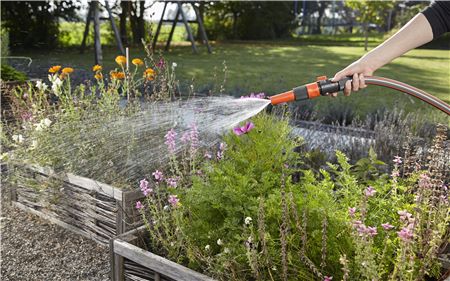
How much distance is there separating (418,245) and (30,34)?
16543mm

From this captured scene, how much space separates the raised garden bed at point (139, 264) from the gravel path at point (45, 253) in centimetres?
59

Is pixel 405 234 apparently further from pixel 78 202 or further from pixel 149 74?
pixel 149 74

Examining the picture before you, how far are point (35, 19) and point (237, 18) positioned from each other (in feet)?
36.1

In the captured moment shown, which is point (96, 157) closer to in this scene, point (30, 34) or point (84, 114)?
point (84, 114)

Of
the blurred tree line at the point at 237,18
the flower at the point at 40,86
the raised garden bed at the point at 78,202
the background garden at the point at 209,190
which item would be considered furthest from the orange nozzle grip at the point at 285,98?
the blurred tree line at the point at 237,18

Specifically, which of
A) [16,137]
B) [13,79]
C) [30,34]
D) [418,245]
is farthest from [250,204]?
[30,34]

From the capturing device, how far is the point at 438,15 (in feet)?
6.02

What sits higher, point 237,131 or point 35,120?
point 237,131

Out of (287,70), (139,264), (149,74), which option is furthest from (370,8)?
(139,264)

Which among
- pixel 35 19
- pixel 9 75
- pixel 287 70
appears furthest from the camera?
pixel 35 19

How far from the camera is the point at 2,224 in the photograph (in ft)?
11.3

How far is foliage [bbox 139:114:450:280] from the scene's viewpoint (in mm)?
1665

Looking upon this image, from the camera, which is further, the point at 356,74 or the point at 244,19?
the point at 244,19

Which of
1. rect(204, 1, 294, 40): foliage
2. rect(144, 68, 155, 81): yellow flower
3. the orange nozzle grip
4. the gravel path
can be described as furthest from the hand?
rect(204, 1, 294, 40): foliage
